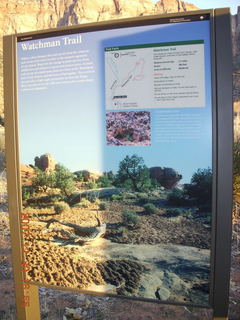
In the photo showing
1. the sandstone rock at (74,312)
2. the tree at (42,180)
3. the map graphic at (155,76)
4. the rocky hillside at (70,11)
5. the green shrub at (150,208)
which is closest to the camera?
the map graphic at (155,76)

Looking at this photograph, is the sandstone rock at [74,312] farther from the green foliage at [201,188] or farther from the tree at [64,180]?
the green foliage at [201,188]

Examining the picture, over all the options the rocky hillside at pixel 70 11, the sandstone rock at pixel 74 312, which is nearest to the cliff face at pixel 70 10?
the rocky hillside at pixel 70 11

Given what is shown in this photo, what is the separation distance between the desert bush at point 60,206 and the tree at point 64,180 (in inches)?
2.1

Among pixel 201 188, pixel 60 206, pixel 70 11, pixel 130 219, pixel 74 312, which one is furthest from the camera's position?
pixel 70 11

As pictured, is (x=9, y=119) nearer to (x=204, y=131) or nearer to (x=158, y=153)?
(x=158, y=153)

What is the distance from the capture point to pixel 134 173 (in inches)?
61.1

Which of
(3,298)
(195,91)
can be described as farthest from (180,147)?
(3,298)

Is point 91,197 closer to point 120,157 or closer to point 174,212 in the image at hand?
point 120,157

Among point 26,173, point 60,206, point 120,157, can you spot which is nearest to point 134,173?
point 120,157

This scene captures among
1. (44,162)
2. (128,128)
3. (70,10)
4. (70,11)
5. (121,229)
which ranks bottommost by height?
(121,229)

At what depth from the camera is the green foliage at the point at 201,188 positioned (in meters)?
1.47

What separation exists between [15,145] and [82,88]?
47 centimetres

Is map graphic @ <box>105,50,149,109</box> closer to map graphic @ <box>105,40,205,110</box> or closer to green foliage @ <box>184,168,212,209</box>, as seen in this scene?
map graphic @ <box>105,40,205,110</box>

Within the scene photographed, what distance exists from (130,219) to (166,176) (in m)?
0.28
